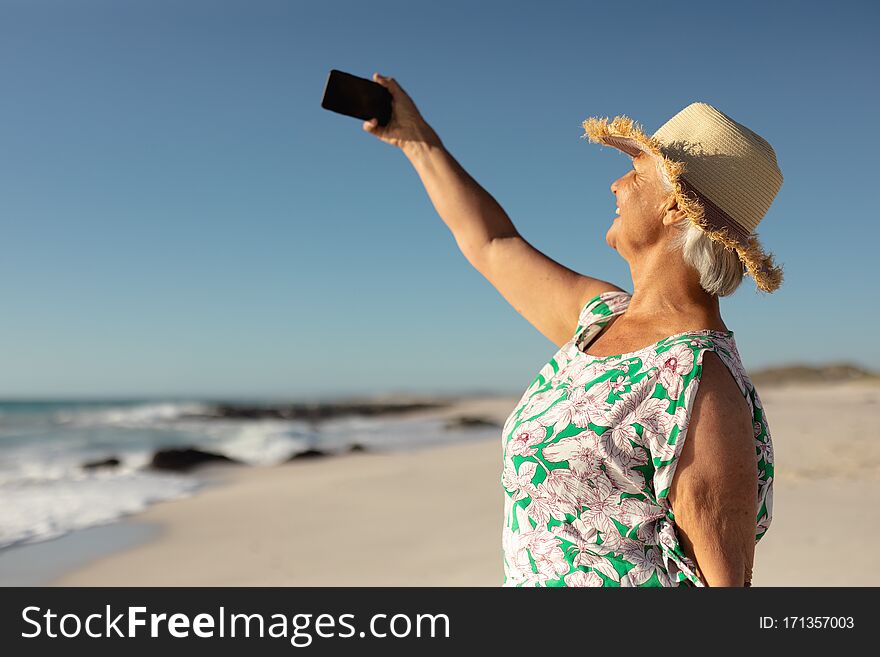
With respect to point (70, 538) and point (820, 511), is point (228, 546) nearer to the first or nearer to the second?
point (70, 538)

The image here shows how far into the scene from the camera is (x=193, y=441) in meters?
21.1

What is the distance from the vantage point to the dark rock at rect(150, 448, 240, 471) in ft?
40.5

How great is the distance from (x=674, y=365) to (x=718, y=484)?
0.27 m

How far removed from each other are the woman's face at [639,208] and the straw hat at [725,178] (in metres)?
0.06

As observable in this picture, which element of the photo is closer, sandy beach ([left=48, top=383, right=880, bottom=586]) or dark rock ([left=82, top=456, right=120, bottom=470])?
→ sandy beach ([left=48, top=383, right=880, bottom=586])

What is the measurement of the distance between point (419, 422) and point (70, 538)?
17.2 metres

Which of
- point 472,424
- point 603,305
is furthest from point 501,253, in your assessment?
point 472,424

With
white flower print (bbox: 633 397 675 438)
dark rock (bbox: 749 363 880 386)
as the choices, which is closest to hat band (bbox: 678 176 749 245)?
white flower print (bbox: 633 397 675 438)

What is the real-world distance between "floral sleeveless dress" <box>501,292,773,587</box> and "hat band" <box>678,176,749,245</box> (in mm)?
243

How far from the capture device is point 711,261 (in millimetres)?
1876

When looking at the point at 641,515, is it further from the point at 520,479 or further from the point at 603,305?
the point at 603,305

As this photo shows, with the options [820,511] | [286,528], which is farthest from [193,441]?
[820,511]

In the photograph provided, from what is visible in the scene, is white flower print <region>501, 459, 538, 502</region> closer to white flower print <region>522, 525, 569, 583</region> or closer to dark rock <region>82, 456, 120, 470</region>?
white flower print <region>522, 525, 569, 583</region>

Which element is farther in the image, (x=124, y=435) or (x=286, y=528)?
(x=124, y=435)
